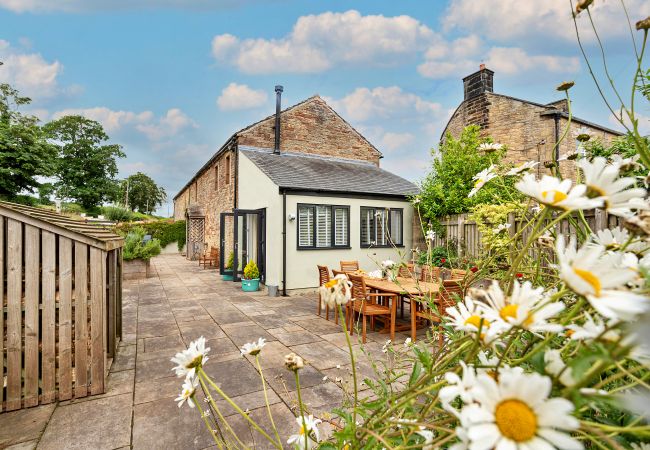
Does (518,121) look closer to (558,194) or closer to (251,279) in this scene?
(251,279)

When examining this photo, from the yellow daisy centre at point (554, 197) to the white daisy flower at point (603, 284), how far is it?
0.10 metres

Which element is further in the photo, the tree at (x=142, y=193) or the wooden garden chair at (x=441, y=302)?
the tree at (x=142, y=193)

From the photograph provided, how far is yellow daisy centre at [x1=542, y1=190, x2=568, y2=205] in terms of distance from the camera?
0.55 m

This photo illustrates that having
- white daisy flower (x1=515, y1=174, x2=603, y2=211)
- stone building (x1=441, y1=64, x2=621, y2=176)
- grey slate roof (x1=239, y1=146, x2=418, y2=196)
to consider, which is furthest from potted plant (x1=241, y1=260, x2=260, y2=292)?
white daisy flower (x1=515, y1=174, x2=603, y2=211)

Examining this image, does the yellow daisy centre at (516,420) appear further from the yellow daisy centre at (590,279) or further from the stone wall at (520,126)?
the stone wall at (520,126)

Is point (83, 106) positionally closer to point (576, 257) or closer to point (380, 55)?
point (380, 55)

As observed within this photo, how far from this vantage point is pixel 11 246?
2977 mm

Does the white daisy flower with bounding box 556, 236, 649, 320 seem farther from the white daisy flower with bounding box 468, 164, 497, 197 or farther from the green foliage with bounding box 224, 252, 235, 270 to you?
the green foliage with bounding box 224, 252, 235, 270

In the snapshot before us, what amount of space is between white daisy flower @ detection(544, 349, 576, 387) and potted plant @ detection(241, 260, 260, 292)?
30.4ft

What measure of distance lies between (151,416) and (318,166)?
10382 millimetres

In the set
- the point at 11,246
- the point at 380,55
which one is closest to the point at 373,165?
the point at 380,55

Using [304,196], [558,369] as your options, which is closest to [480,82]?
[304,196]

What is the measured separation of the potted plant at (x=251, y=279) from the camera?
9.23 metres

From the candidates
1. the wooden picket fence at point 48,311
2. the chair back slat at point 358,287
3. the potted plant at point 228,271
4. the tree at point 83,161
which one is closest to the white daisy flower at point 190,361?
the wooden picket fence at point 48,311
